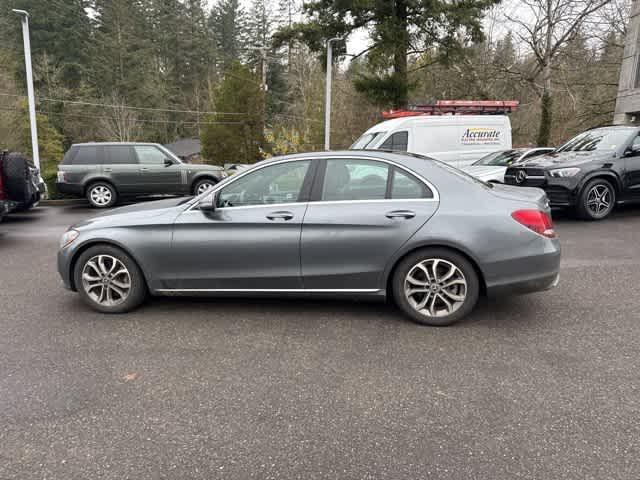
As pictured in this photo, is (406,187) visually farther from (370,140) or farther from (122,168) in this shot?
(122,168)

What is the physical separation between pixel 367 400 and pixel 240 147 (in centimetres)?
3006

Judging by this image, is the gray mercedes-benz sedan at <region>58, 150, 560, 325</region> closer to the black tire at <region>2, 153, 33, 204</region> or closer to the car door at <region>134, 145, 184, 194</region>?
the black tire at <region>2, 153, 33, 204</region>

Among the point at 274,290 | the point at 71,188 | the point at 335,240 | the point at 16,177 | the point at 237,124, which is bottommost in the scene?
the point at 274,290

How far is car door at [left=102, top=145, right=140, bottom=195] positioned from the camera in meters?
12.7

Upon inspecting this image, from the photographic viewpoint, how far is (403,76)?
20.6 m

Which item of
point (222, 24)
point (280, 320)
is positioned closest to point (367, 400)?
point (280, 320)

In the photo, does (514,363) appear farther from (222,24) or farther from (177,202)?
(222,24)

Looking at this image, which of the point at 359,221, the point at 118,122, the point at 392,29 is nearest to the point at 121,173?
the point at 359,221

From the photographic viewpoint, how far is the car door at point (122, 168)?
12.7 metres

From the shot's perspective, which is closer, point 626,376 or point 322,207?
point 626,376

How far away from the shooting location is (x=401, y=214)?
4039 mm

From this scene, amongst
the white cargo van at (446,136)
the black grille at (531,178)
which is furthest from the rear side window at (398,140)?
the black grille at (531,178)

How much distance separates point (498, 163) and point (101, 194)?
1020 centimetres

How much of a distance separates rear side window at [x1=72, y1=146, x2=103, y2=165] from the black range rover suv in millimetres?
10250
